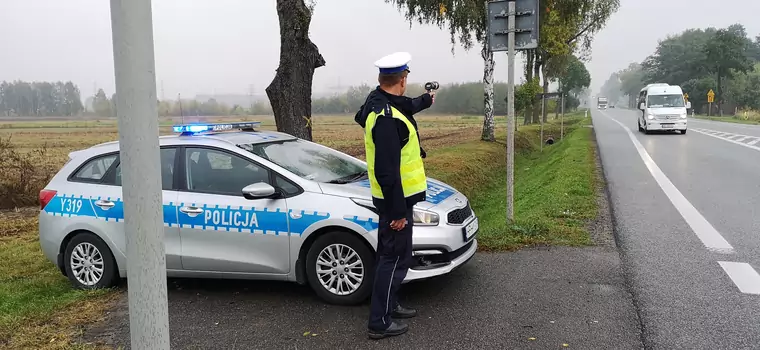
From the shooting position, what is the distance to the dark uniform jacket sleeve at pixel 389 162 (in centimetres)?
379

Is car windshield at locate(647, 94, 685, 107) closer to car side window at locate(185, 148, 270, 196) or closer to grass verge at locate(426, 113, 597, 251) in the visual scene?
grass verge at locate(426, 113, 597, 251)

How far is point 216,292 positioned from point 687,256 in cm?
465

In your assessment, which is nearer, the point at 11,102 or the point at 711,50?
the point at 11,102

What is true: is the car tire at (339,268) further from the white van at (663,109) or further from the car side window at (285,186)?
the white van at (663,109)

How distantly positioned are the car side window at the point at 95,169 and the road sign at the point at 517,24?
14.9 feet

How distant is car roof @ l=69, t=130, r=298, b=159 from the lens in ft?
17.8

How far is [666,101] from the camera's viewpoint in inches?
1041

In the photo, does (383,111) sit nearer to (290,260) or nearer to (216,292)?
(290,260)

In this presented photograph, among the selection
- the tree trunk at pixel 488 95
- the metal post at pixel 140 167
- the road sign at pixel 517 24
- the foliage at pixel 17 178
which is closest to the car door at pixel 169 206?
the metal post at pixel 140 167

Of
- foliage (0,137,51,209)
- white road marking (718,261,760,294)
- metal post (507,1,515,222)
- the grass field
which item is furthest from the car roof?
foliage (0,137,51,209)

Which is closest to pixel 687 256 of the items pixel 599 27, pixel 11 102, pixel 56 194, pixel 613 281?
pixel 613 281

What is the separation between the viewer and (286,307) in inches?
190

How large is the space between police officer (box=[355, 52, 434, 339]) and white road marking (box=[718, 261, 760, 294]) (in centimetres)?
293

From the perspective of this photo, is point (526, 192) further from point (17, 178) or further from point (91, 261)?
point (17, 178)
